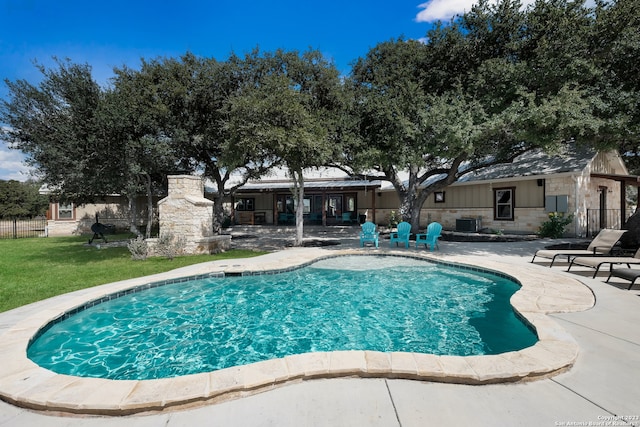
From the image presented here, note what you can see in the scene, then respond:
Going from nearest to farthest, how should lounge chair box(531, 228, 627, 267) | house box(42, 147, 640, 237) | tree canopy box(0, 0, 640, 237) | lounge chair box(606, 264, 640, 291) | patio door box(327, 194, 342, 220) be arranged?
lounge chair box(606, 264, 640, 291), lounge chair box(531, 228, 627, 267), tree canopy box(0, 0, 640, 237), house box(42, 147, 640, 237), patio door box(327, 194, 342, 220)

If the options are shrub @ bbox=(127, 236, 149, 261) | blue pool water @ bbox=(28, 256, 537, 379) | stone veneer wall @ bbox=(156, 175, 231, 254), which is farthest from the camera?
stone veneer wall @ bbox=(156, 175, 231, 254)

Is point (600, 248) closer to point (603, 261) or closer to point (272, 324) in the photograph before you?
point (603, 261)

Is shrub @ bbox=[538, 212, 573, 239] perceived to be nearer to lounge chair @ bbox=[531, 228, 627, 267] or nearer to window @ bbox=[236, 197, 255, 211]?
lounge chair @ bbox=[531, 228, 627, 267]

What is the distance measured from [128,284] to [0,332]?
8.55ft

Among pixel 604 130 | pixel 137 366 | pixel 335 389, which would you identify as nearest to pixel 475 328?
pixel 335 389

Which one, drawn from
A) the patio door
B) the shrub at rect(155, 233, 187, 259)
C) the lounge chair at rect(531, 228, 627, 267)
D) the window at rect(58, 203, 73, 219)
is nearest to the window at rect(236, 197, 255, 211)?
the patio door

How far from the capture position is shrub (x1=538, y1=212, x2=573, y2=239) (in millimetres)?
13625

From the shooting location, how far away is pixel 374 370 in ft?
9.78

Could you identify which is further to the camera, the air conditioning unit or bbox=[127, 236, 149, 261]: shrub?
the air conditioning unit

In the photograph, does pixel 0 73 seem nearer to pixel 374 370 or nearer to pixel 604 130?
pixel 374 370

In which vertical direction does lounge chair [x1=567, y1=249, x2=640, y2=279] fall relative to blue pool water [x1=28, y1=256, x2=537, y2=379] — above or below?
above

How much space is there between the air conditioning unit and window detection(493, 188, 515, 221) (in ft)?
3.19

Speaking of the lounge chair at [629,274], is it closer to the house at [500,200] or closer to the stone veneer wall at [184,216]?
the house at [500,200]

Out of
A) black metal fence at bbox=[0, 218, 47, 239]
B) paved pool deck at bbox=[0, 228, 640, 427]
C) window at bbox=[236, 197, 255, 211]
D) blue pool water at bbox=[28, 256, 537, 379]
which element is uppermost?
window at bbox=[236, 197, 255, 211]
